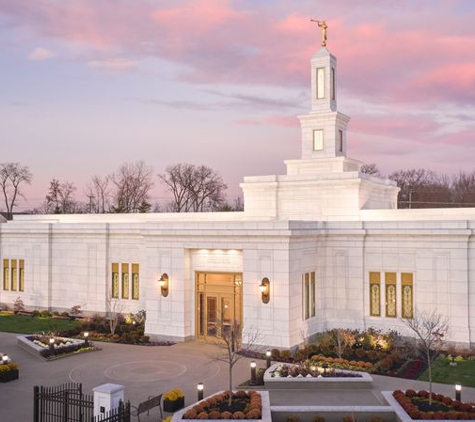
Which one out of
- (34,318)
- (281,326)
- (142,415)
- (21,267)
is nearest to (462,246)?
(281,326)

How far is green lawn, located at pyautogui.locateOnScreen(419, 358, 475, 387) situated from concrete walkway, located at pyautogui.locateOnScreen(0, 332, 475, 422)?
775mm

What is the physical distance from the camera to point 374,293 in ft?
88.6

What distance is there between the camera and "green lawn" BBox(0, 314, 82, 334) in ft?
98.6

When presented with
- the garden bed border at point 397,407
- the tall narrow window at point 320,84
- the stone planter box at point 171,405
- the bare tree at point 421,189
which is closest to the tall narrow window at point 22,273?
the tall narrow window at point 320,84

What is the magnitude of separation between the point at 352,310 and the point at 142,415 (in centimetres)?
1327

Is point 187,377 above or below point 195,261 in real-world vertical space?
below

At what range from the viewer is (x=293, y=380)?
752 inches

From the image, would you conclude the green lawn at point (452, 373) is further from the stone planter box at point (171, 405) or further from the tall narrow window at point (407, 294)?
the stone planter box at point (171, 405)

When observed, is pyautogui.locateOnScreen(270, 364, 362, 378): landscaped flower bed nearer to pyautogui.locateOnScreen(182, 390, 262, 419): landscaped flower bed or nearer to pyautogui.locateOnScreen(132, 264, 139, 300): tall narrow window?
pyautogui.locateOnScreen(182, 390, 262, 419): landscaped flower bed

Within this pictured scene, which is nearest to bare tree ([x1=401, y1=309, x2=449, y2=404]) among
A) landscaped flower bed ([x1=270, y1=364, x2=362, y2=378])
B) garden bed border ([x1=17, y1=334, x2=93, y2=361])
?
landscaped flower bed ([x1=270, y1=364, x2=362, y2=378])

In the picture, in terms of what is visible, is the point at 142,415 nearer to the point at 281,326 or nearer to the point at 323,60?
the point at 281,326

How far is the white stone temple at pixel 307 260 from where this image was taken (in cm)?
2494

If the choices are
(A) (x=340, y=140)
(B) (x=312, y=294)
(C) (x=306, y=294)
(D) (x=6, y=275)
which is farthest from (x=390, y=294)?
(D) (x=6, y=275)

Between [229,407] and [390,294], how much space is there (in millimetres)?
12950
